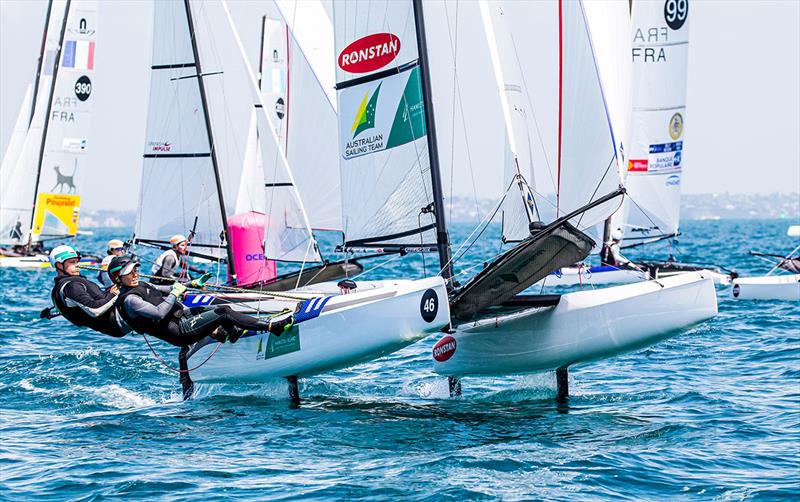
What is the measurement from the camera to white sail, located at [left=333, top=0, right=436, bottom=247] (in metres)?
10.5

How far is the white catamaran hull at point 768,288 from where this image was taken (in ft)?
60.4

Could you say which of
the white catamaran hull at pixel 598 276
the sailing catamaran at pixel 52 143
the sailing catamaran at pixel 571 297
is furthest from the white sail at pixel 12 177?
the sailing catamaran at pixel 571 297

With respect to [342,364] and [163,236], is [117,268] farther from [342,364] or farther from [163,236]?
[163,236]

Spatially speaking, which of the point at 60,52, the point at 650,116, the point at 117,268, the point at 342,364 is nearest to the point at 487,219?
the point at 342,364

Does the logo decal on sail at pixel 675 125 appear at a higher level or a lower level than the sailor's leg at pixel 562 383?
higher

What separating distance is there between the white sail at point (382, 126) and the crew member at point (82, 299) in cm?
271

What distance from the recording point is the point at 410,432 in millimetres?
8688

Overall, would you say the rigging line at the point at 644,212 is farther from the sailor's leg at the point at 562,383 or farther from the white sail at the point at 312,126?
the sailor's leg at the point at 562,383

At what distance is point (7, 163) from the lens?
31.0 meters

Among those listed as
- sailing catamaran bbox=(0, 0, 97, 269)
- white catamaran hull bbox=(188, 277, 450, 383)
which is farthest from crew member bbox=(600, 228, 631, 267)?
sailing catamaran bbox=(0, 0, 97, 269)

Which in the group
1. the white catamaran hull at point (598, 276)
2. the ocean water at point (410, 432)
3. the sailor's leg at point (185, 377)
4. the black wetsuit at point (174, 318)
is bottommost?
the ocean water at point (410, 432)

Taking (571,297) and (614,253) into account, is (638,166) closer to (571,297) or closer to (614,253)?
(614,253)

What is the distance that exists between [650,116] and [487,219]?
40.9ft

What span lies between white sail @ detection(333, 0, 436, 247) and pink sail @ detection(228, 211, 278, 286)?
400 centimetres
